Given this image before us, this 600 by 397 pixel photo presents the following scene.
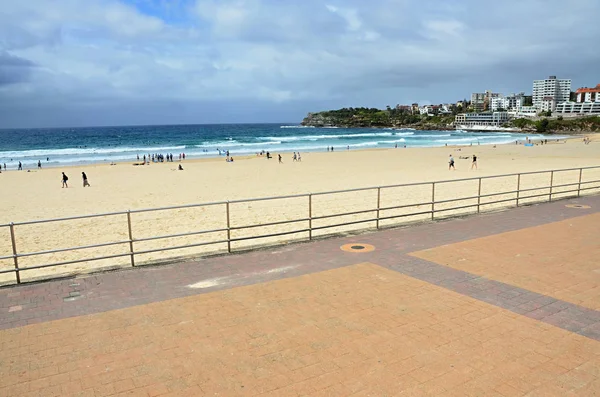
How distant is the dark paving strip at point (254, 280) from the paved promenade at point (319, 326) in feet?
0.12

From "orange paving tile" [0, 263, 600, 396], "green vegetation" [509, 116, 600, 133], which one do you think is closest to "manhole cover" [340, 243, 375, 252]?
"orange paving tile" [0, 263, 600, 396]

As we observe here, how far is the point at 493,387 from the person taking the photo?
14.5 feet

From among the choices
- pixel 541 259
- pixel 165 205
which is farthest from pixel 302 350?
pixel 165 205

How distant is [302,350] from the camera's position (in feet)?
17.0

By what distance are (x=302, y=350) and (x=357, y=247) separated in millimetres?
4490

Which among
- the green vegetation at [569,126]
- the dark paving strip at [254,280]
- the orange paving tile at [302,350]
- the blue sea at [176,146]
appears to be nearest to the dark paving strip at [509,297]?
the dark paving strip at [254,280]

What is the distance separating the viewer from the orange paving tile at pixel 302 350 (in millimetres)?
4480

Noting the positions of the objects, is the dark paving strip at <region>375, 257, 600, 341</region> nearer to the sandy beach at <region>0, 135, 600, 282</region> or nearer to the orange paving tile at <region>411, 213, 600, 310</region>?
the orange paving tile at <region>411, 213, 600, 310</region>

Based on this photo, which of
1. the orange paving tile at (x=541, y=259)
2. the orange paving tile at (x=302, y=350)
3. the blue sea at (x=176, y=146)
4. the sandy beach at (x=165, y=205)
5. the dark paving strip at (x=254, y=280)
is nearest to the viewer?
the orange paving tile at (x=302, y=350)

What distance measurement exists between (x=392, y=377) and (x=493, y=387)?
96 centimetres

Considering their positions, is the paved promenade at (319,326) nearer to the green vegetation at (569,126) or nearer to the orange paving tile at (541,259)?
the orange paving tile at (541,259)

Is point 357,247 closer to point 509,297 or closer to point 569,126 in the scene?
point 509,297

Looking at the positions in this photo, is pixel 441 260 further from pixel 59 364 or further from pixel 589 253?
pixel 59 364

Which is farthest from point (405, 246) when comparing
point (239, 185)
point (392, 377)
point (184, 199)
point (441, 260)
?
point (239, 185)
